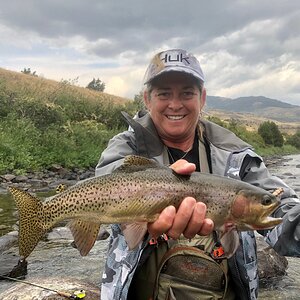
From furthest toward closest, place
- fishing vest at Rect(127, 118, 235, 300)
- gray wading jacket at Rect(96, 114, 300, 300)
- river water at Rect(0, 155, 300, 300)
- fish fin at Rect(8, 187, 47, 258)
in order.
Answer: river water at Rect(0, 155, 300, 300), fishing vest at Rect(127, 118, 235, 300), gray wading jacket at Rect(96, 114, 300, 300), fish fin at Rect(8, 187, 47, 258)

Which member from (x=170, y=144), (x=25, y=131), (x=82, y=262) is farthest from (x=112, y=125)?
(x=170, y=144)

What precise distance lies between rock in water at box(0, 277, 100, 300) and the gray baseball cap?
2.97 m

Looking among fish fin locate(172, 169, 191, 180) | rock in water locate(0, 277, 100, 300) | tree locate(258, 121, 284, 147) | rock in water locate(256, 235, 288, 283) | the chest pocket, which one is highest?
fish fin locate(172, 169, 191, 180)

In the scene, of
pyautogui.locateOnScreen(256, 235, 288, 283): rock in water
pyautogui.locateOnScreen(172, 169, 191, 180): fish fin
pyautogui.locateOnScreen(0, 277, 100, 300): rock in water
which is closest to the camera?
pyautogui.locateOnScreen(172, 169, 191, 180): fish fin

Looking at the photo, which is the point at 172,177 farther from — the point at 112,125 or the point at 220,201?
the point at 112,125

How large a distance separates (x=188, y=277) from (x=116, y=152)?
118 centimetres

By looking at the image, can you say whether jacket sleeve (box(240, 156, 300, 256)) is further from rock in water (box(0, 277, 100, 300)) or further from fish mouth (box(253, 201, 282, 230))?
rock in water (box(0, 277, 100, 300))

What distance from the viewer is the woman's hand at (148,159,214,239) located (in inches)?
111

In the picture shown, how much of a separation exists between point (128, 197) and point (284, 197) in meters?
1.30

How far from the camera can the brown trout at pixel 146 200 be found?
292cm

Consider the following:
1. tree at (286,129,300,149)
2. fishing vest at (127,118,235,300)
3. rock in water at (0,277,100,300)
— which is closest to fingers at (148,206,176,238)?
fishing vest at (127,118,235,300)

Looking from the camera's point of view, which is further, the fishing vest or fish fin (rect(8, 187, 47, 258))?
the fishing vest

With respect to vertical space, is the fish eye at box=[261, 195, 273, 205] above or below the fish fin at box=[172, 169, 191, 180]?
below

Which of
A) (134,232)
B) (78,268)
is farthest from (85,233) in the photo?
(78,268)
